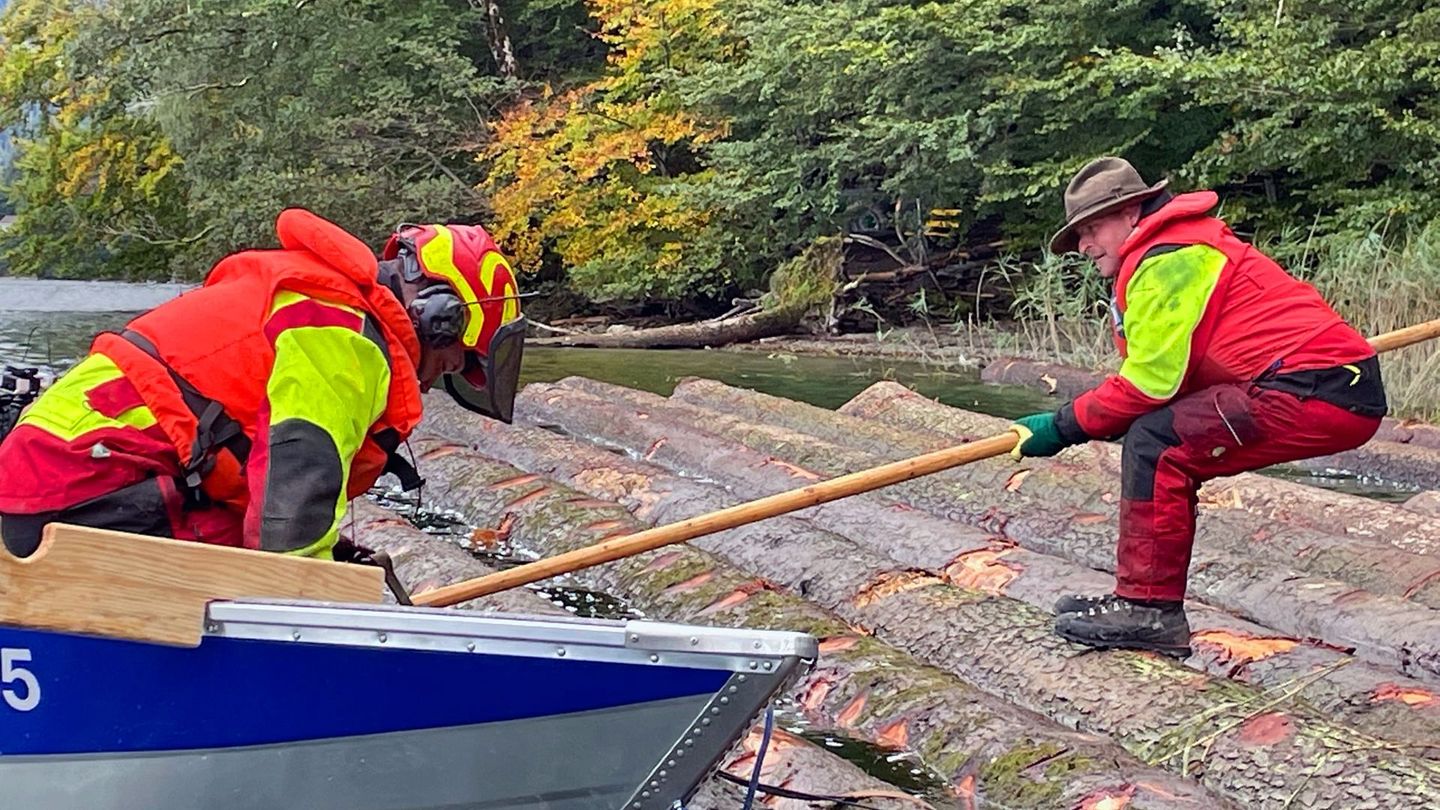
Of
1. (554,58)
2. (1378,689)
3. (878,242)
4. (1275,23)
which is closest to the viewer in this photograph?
(1378,689)

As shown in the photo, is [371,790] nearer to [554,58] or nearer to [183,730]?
[183,730]

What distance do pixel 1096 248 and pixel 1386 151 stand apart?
42.9ft

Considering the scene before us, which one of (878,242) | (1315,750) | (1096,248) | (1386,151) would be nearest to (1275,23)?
(1386,151)

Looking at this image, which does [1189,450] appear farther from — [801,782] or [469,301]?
[469,301]

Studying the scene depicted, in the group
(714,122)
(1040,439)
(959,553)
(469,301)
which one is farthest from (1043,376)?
(469,301)

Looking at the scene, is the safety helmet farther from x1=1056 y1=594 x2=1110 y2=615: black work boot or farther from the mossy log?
the mossy log

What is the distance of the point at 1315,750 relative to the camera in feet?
12.8

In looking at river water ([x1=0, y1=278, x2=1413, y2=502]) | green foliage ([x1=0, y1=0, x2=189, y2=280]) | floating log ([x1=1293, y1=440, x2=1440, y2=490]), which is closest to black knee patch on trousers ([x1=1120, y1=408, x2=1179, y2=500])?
floating log ([x1=1293, y1=440, x2=1440, y2=490])

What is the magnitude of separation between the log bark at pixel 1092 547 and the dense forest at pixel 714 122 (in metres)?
7.81

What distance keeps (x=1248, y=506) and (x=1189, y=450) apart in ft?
9.67

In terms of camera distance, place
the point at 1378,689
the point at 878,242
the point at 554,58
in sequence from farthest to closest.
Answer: the point at 554,58, the point at 878,242, the point at 1378,689

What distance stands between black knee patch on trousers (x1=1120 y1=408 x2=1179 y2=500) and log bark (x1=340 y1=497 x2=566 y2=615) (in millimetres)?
2290

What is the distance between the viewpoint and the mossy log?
5.95 metres

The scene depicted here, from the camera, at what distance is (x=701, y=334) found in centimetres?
1972
